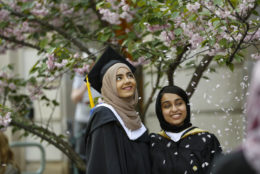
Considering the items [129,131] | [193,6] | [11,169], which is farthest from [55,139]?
[193,6]

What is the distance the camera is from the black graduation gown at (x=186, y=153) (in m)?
3.40

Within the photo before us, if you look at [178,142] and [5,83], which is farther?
[5,83]

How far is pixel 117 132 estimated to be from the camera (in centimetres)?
343

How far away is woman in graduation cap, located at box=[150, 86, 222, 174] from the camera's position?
341 centimetres

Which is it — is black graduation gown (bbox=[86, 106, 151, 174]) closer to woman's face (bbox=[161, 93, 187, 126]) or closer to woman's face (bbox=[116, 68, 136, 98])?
woman's face (bbox=[116, 68, 136, 98])

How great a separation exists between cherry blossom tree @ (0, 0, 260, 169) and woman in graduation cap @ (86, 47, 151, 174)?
54cm

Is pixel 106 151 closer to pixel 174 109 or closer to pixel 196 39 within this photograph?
pixel 174 109

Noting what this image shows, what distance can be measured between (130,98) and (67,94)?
6408mm

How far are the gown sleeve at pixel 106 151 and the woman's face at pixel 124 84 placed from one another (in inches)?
7.4

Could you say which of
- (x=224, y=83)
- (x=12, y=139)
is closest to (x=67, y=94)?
(x=12, y=139)

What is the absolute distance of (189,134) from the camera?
3.53 m

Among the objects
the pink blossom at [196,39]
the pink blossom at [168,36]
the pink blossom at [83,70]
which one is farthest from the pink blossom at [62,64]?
the pink blossom at [196,39]

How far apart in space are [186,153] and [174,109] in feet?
1.07

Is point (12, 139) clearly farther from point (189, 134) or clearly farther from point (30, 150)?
point (189, 134)
